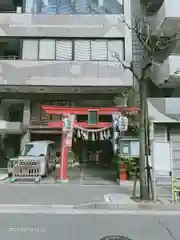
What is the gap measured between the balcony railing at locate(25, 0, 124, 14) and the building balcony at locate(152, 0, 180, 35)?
2.83 meters

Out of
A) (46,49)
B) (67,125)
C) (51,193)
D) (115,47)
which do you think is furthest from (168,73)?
(51,193)

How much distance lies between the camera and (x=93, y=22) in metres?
19.2

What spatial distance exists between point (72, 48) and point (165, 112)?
24.0 feet

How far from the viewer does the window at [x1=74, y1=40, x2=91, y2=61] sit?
62.3 feet

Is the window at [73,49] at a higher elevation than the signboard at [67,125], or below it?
higher

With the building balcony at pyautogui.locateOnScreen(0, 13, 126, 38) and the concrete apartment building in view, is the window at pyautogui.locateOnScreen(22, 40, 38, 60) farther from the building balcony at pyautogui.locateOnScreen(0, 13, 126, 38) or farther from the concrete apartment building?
the building balcony at pyautogui.locateOnScreen(0, 13, 126, 38)

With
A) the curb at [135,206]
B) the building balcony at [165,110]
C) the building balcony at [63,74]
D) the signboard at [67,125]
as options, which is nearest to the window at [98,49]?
the building balcony at [63,74]

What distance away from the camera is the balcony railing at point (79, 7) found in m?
19.5

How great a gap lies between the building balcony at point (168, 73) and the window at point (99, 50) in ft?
11.4
